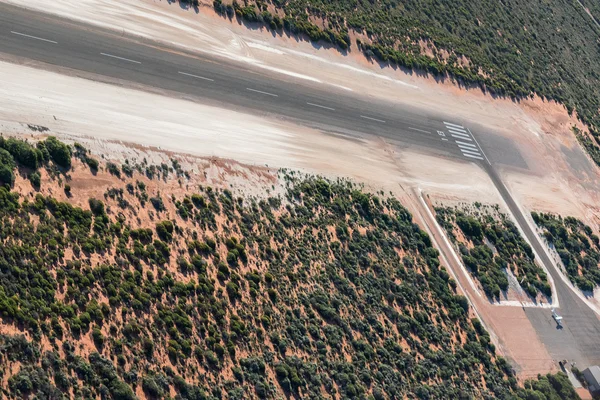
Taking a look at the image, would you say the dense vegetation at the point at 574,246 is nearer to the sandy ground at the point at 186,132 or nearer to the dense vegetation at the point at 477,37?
the sandy ground at the point at 186,132

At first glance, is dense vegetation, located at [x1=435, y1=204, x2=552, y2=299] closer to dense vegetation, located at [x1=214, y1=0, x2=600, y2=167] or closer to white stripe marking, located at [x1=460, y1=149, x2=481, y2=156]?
white stripe marking, located at [x1=460, y1=149, x2=481, y2=156]

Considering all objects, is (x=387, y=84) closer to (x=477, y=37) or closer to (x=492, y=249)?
(x=477, y=37)

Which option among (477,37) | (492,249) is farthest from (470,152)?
(477,37)

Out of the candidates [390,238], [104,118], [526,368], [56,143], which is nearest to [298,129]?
[390,238]

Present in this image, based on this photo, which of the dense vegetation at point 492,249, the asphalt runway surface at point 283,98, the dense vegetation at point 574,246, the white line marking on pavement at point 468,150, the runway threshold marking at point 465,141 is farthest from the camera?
the runway threshold marking at point 465,141

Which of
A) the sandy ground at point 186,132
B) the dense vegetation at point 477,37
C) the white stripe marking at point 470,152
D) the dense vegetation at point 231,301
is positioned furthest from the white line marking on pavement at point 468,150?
the dense vegetation at point 231,301

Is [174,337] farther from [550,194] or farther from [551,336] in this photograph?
[550,194]
